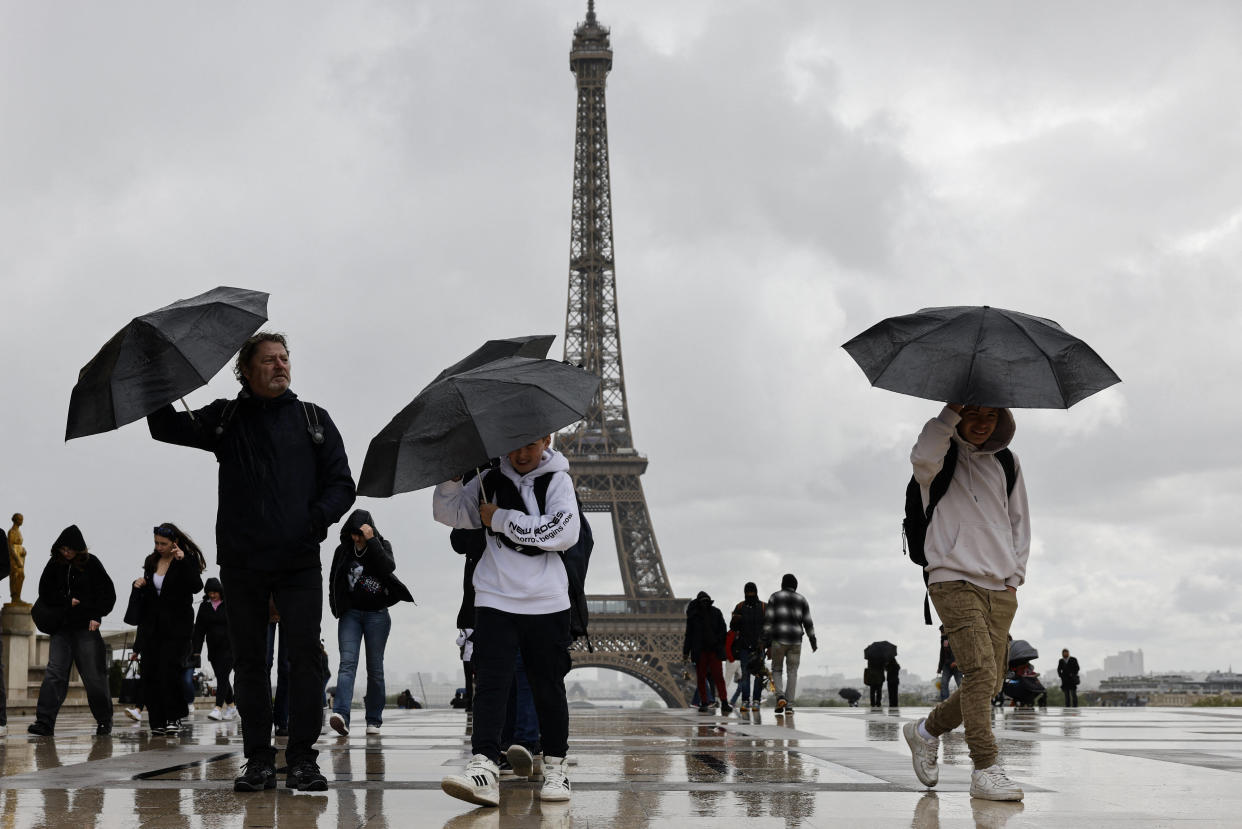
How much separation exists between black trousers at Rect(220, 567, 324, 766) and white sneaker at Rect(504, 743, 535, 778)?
3.41ft

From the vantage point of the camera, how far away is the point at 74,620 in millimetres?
11289

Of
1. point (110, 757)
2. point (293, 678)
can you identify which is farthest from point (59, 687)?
point (293, 678)

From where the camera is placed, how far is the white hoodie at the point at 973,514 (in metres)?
6.14

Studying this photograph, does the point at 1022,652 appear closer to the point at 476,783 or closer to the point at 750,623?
the point at 750,623

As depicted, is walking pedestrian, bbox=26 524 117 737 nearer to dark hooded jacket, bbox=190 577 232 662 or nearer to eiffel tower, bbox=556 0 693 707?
dark hooded jacket, bbox=190 577 232 662

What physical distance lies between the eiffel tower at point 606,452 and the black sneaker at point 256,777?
38.7 m

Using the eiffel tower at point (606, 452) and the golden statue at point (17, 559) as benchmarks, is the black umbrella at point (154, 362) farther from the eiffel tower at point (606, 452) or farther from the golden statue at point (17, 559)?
the eiffel tower at point (606, 452)

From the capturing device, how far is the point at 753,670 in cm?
1838

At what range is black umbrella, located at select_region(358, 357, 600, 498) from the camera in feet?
18.6

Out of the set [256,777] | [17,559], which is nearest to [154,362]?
[256,777]

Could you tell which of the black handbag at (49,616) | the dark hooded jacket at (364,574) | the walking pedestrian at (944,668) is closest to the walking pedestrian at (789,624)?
the walking pedestrian at (944,668)

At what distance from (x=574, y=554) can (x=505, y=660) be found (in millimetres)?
1306

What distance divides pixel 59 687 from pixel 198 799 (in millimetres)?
6075

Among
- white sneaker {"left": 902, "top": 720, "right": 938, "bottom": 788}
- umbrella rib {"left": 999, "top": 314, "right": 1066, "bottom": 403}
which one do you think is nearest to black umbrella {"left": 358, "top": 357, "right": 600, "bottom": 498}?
umbrella rib {"left": 999, "top": 314, "right": 1066, "bottom": 403}
